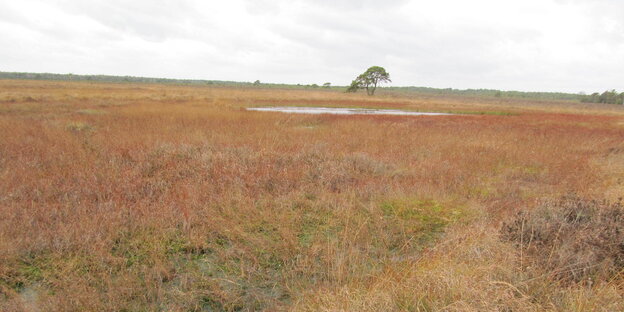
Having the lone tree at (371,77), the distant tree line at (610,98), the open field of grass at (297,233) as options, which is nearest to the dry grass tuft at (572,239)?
the open field of grass at (297,233)

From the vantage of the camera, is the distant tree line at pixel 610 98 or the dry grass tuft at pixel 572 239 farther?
the distant tree line at pixel 610 98

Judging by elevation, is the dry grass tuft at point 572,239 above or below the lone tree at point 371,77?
below

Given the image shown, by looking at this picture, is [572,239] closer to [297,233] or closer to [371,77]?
[297,233]

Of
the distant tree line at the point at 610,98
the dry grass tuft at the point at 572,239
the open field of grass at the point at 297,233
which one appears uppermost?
the distant tree line at the point at 610,98

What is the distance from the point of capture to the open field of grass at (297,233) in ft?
9.77

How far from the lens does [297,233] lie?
181 inches

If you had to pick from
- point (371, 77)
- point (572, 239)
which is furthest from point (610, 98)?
point (572, 239)

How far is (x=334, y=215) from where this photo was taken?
522cm

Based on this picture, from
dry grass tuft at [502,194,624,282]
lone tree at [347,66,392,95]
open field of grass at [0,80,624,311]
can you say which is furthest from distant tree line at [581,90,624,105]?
dry grass tuft at [502,194,624,282]

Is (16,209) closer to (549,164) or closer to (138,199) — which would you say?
(138,199)

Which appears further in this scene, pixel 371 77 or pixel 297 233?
pixel 371 77

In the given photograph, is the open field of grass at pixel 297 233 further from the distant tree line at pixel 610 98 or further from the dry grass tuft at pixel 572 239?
the distant tree line at pixel 610 98

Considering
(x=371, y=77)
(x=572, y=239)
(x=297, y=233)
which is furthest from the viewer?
(x=371, y=77)

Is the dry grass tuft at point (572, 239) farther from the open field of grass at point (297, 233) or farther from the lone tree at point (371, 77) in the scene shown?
the lone tree at point (371, 77)
